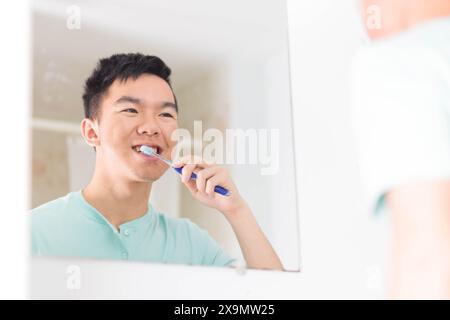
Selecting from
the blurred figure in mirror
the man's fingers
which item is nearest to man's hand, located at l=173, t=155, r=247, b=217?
the man's fingers

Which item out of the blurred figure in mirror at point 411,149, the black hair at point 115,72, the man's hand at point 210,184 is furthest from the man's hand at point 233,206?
the blurred figure in mirror at point 411,149

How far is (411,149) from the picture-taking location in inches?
16.4

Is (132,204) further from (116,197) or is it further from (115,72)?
(115,72)

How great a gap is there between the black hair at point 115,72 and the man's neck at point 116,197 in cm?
10

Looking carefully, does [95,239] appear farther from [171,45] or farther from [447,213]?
[447,213]

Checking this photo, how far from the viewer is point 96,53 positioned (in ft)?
2.63

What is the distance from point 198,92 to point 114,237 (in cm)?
25

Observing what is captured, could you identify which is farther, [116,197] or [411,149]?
[116,197]

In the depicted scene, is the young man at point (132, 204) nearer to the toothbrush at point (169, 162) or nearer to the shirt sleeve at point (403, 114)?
the toothbrush at point (169, 162)

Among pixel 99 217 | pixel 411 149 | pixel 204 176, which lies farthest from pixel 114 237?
pixel 411 149

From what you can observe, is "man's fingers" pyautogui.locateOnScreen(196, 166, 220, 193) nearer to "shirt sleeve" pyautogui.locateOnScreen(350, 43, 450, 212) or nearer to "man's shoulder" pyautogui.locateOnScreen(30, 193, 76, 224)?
"man's shoulder" pyautogui.locateOnScreen(30, 193, 76, 224)

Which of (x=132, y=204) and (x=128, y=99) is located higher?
(x=128, y=99)

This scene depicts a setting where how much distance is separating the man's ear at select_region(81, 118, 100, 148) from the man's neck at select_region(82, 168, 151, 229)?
0.14 feet
